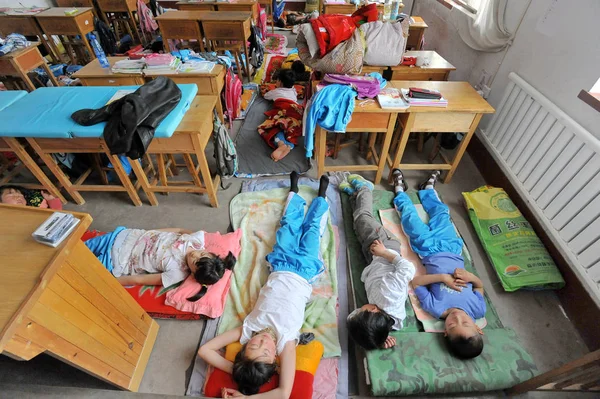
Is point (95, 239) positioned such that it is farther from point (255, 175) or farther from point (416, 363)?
point (416, 363)

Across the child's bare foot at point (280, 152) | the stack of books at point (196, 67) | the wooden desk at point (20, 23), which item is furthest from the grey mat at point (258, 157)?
the wooden desk at point (20, 23)

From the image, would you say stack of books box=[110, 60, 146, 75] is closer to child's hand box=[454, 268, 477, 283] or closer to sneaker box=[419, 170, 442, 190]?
sneaker box=[419, 170, 442, 190]

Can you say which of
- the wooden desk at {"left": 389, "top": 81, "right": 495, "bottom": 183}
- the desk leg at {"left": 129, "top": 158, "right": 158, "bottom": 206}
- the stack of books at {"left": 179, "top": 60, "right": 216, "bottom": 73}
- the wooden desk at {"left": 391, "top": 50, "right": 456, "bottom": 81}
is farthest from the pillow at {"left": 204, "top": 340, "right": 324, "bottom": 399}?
the wooden desk at {"left": 391, "top": 50, "right": 456, "bottom": 81}

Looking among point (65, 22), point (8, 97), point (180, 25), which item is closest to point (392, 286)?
point (8, 97)

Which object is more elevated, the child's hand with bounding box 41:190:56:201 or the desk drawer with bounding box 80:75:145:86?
the desk drawer with bounding box 80:75:145:86

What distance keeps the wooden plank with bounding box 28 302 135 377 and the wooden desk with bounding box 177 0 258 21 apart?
466 centimetres

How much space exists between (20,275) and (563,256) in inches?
108

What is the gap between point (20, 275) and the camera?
33.6 inches

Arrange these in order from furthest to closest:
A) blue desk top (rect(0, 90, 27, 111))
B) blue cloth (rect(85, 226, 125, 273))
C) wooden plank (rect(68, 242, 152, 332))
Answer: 1. blue desk top (rect(0, 90, 27, 111))
2. blue cloth (rect(85, 226, 125, 273))
3. wooden plank (rect(68, 242, 152, 332))

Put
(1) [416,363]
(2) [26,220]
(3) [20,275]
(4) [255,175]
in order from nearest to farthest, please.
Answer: (3) [20,275], (2) [26,220], (1) [416,363], (4) [255,175]

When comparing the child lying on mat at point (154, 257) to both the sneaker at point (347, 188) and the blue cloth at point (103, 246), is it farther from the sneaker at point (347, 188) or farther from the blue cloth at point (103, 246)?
the sneaker at point (347, 188)

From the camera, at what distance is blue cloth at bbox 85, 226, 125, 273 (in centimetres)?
176

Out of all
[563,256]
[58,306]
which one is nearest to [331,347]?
[58,306]

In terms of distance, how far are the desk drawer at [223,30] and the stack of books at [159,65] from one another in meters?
1.56
